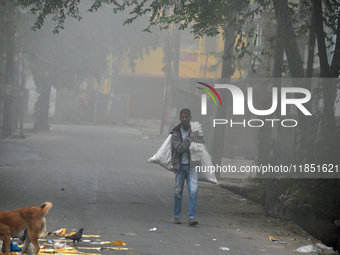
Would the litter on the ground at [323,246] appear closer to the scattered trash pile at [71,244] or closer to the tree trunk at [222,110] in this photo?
the scattered trash pile at [71,244]

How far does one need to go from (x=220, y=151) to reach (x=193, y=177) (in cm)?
630

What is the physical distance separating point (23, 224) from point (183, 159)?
322 centimetres

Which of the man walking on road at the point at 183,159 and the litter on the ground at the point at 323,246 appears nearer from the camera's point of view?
the litter on the ground at the point at 323,246

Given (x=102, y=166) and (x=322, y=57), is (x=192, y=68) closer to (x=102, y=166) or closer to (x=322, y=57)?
(x=102, y=166)

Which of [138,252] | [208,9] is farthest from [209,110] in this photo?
[138,252]

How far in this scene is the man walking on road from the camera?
7.70 meters

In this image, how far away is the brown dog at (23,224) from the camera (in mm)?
5058

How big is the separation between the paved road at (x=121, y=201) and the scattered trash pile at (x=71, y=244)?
0.22 m

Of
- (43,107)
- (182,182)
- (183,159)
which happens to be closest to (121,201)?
(182,182)

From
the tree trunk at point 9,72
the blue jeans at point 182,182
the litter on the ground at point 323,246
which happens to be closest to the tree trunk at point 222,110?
the blue jeans at point 182,182

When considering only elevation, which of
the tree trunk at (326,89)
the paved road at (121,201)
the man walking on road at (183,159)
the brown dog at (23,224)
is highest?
the tree trunk at (326,89)

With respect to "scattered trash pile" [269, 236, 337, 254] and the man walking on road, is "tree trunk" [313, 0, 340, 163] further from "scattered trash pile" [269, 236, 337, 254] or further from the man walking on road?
the man walking on road

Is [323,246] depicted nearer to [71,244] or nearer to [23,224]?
[71,244]

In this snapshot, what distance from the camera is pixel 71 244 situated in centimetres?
593
